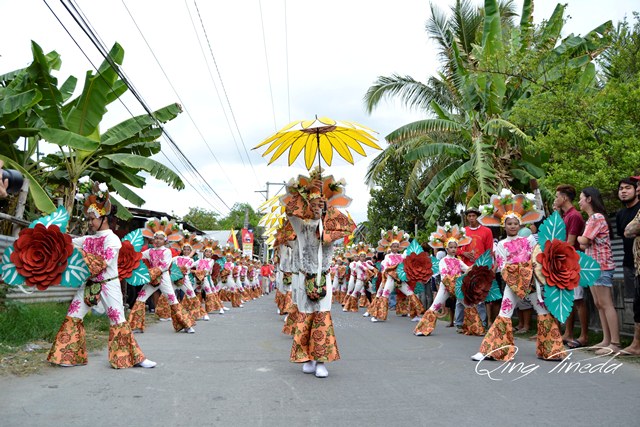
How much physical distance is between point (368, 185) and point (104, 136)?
1090 cm

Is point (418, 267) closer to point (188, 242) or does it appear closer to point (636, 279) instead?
point (188, 242)

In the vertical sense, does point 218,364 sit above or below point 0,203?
below

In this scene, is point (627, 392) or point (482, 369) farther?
point (482, 369)

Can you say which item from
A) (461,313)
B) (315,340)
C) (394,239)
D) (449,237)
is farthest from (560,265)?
(394,239)

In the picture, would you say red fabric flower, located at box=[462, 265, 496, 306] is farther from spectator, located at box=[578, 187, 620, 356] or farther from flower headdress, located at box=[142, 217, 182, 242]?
flower headdress, located at box=[142, 217, 182, 242]

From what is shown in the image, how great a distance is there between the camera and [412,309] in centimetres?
1245

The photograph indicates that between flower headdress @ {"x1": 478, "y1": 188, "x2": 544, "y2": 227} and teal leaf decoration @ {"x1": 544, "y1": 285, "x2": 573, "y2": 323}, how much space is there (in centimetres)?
103

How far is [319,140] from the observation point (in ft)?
25.3

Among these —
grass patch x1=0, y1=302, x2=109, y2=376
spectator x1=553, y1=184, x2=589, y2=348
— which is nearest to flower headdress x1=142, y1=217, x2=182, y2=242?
grass patch x1=0, y1=302, x2=109, y2=376

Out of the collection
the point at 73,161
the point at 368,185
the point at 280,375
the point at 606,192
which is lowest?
the point at 280,375

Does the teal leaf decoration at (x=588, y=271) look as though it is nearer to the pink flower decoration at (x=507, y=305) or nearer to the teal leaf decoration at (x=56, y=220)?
the pink flower decoration at (x=507, y=305)

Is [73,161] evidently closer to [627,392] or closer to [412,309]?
[412,309]

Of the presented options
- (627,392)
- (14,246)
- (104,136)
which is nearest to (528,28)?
(104,136)

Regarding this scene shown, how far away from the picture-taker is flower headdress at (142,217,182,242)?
1057 cm
